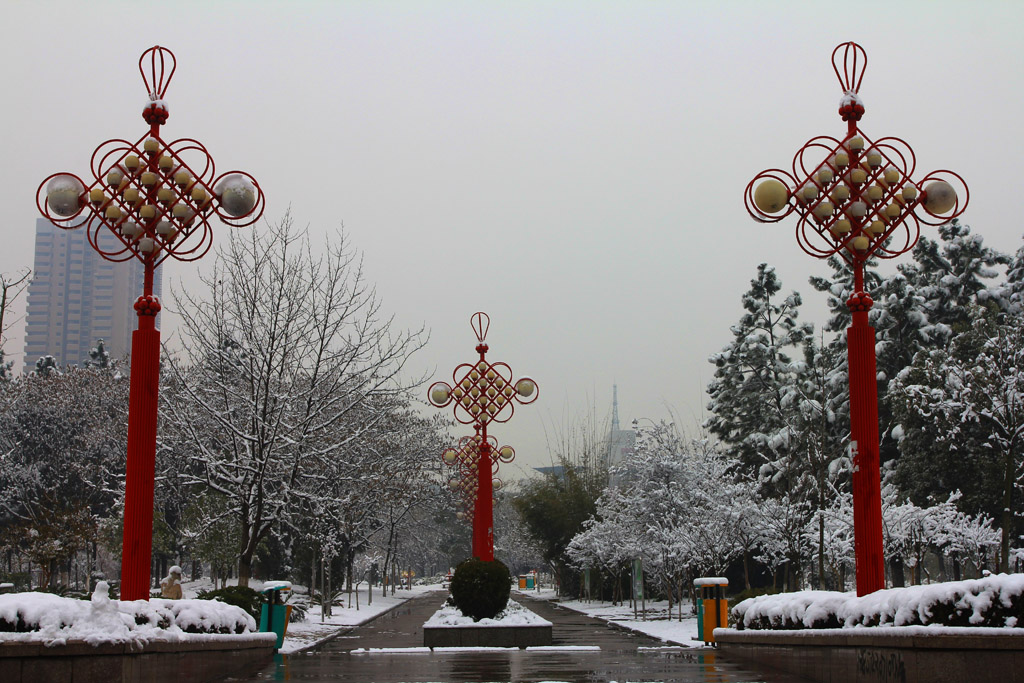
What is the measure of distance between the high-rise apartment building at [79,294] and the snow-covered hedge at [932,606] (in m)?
163

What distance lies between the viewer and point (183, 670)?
11.3 metres

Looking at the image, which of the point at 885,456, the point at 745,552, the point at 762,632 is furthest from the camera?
the point at 885,456

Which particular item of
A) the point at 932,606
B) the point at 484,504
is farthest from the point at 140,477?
the point at 484,504

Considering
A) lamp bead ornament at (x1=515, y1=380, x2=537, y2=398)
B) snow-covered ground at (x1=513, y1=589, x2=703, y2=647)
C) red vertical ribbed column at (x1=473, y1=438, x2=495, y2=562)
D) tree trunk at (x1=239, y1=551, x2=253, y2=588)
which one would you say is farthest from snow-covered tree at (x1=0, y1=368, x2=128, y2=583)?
lamp bead ornament at (x1=515, y1=380, x2=537, y2=398)

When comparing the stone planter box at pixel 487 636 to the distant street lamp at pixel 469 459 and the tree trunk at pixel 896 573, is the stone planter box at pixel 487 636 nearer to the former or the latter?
the distant street lamp at pixel 469 459

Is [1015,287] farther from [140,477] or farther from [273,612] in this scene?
[140,477]

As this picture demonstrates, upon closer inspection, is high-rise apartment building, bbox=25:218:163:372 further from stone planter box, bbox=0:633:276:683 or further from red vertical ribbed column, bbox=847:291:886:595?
red vertical ribbed column, bbox=847:291:886:595

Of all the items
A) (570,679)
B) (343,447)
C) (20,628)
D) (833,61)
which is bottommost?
(570,679)

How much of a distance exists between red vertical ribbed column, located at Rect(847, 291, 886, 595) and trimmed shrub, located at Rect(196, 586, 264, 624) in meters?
13.3

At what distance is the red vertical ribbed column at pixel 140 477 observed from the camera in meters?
11.6

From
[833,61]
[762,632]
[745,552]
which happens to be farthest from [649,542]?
[833,61]

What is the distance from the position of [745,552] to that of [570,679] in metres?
22.7

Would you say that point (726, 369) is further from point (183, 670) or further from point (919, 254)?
point (183, 670)

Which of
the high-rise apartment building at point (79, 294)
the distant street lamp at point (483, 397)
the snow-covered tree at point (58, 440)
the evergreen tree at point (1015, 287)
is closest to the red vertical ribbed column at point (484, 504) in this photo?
the distant street lamp at point (483, 397)
